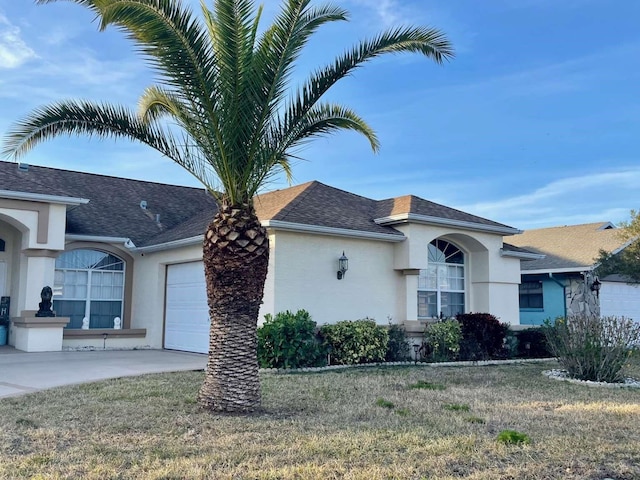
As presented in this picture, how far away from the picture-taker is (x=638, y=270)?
60.5 ft

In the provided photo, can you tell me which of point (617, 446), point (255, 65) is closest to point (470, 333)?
point (617, 446)

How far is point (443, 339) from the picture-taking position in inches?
573

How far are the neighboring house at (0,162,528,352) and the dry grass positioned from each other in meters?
4.72

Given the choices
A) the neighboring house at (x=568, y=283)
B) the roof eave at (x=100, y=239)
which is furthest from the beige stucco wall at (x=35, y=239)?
the neighboring house at (x=568, y=283)

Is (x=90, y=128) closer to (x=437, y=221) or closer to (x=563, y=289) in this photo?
(x=437, y=221)

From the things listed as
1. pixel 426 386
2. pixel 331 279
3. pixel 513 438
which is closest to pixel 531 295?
pixel 331 279

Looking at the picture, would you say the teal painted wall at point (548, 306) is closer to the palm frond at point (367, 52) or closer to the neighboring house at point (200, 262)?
the neighboring house at point (200, 262)

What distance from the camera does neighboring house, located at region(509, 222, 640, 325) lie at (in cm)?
2167

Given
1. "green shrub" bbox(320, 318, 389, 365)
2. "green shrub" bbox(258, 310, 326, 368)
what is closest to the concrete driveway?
"green shrub" bbox(258, 310, 326, 368)

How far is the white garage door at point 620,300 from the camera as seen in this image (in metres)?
Answer: 22.1

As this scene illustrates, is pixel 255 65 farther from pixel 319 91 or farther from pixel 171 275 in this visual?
pixel 171 275

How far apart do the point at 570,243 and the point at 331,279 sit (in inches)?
558

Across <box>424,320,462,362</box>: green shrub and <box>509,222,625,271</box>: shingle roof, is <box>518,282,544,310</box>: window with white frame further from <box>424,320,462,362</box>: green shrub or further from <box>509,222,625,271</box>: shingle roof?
<box>424,320,462,362</box>: green shrub

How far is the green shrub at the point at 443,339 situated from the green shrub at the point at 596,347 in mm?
3020
